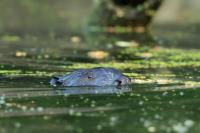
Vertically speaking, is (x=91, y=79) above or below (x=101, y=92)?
above

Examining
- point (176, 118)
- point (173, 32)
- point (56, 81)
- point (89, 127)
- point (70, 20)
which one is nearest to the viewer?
point (89, 127)

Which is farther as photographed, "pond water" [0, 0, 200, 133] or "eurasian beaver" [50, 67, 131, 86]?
"eurasian beaver" [50, 67, 131, 86]

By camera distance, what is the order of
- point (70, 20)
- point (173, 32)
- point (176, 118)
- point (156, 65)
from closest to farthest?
point (176, 118), point (156, 65), point (173, 32), point (70, 20)

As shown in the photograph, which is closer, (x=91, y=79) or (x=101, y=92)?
(x=101, y=92)

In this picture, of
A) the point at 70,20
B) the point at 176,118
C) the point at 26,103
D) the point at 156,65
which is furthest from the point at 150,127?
the point at 70,20

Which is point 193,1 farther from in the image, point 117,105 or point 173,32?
point 117,105
